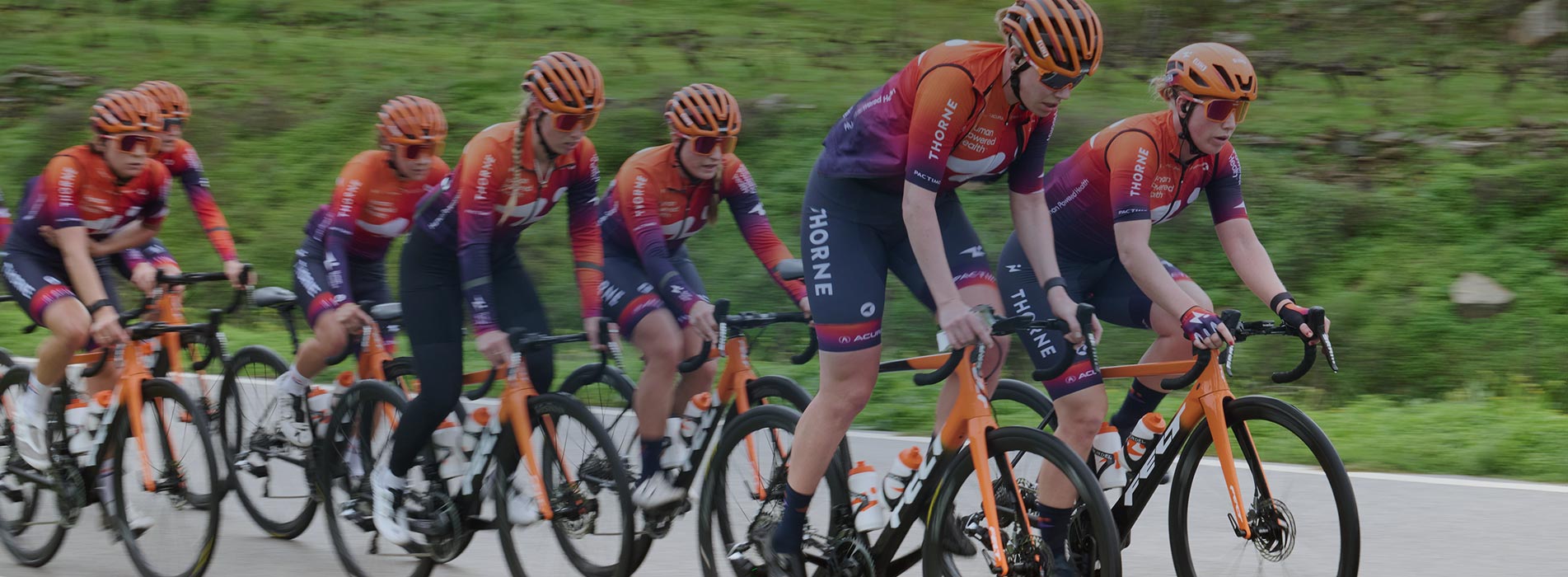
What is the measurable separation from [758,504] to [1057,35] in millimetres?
1891

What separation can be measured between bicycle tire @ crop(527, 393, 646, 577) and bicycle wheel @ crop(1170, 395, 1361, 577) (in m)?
1.73

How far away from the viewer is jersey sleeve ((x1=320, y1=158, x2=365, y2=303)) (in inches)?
249

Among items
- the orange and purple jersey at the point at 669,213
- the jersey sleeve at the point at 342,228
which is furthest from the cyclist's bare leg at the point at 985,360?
the jersey sleeve at the point at 342,228

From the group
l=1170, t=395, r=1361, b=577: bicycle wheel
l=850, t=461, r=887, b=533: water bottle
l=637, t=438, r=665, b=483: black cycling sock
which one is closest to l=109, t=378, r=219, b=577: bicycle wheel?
l=637, t=438, r=665, b=483: black cycling sock

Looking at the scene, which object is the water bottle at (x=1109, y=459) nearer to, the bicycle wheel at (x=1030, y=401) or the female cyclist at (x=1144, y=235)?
the female cyclist at (x=1144, y=235)

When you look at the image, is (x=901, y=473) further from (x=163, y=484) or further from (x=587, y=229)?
(x=163, y=484)

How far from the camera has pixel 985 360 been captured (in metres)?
5.13

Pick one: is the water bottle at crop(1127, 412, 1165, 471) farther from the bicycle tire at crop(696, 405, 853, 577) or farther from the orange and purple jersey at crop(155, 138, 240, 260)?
the orange and purple jersey at crop(155, 138, 240, 260)

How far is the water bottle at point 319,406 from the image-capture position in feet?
21.0

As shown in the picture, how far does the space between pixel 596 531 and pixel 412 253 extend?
1.20 metres

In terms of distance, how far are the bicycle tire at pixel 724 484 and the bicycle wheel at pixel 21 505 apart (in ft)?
9.26

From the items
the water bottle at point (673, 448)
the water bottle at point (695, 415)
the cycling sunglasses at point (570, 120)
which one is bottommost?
the water bottle at point (673, 448)

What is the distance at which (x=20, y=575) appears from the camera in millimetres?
6184

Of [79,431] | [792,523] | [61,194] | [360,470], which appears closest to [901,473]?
[792,523]
